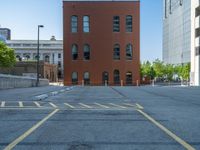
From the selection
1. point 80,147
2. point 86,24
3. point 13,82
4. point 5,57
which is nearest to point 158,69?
point 86,24

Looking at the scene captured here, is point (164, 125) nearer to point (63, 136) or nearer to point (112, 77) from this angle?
point (63, 136)

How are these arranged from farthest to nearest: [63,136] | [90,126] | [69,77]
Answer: [69,77], [90,126], [63,136]

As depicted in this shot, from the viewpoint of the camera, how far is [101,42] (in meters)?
79.1

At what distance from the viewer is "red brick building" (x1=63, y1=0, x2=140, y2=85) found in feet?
256

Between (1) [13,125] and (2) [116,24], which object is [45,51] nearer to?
(2) [116,24]

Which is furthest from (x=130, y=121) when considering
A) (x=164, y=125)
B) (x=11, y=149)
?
(x=11, y=149)

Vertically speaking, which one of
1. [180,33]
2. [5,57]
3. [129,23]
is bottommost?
[5,57]

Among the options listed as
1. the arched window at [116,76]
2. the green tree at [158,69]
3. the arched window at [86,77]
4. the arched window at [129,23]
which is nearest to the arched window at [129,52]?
the arched window at [129,23]

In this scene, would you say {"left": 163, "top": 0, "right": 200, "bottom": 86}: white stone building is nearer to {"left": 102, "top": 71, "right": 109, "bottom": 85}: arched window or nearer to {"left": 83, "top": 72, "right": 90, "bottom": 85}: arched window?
{"left": 102, "top": 71, "right": 109, "bottom": 85}: arched window

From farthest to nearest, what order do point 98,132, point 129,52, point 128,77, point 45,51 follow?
point 45,51 < point 128,77 < point 129,52 < point 98,132

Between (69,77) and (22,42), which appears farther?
(22,42)

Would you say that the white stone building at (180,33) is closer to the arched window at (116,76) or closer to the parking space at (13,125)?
the arched window at (116,76)

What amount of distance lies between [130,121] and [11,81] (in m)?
35.3

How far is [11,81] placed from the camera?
150 ft
